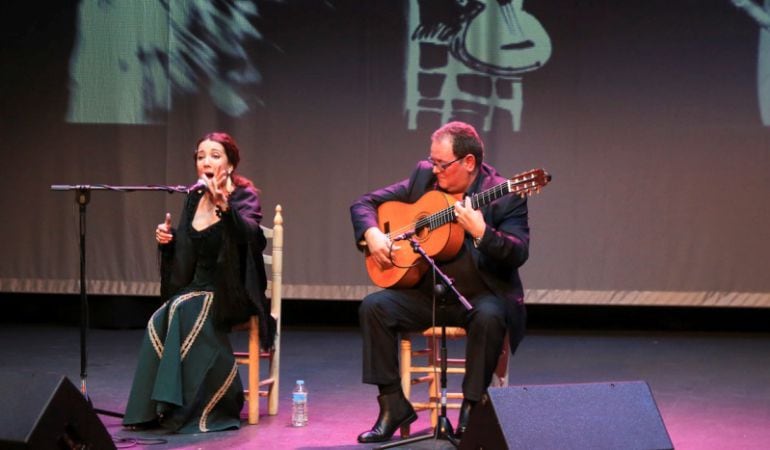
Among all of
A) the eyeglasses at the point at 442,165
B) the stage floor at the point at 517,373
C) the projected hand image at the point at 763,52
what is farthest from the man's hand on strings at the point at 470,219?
the projected hand image at the point at 763,52

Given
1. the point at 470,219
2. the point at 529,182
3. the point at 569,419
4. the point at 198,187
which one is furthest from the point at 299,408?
the point at 569,419

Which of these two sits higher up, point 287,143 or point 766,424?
point 287,143

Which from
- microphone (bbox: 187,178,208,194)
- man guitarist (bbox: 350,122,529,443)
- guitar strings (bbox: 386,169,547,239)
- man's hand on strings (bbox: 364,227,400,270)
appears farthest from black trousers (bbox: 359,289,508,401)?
microphone (bbox: 187,178,208,194)

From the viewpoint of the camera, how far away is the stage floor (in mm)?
4125

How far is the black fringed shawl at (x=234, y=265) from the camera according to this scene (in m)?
4.25

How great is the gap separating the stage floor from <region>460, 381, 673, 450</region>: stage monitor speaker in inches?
2.3

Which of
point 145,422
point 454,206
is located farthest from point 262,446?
point 454,206

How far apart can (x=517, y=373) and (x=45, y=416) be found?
3.15 m

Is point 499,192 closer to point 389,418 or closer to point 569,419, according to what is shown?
point 389,418

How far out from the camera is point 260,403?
15.8 feet

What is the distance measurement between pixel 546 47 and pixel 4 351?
3.67 metres

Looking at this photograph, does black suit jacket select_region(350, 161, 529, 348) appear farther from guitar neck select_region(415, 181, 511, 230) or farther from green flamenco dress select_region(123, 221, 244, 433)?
green flamenco dress select_region(123, 221, 244, 433)

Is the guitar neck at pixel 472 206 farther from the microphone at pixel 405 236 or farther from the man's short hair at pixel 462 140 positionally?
the man's short hair at pixel 462 140

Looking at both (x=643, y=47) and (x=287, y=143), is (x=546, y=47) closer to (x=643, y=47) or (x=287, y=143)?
(x=643, y=47)
